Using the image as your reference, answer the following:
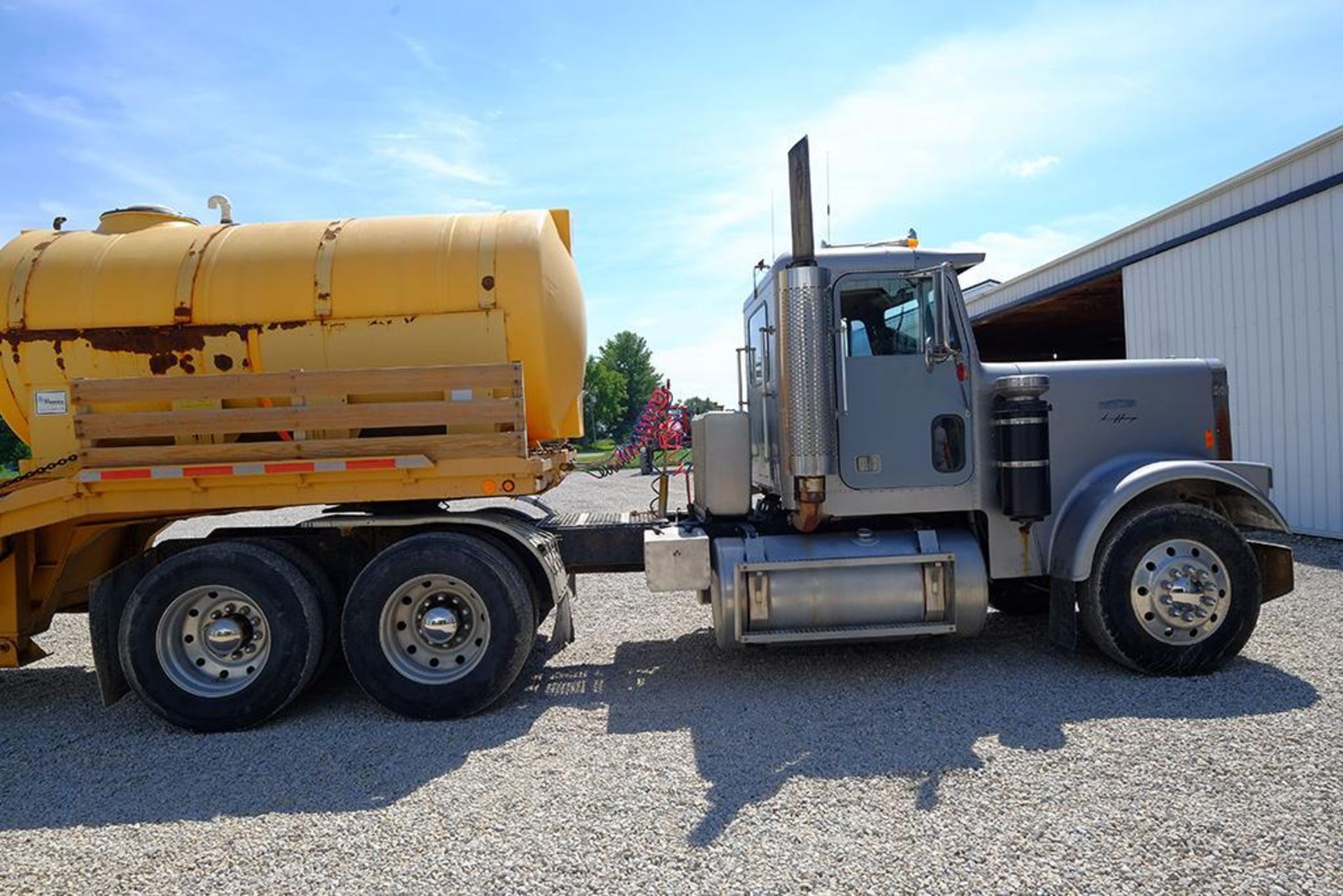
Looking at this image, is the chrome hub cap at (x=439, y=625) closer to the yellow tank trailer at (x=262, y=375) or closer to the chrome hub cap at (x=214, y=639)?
the yellow tank trailer at (x=262, y=375)

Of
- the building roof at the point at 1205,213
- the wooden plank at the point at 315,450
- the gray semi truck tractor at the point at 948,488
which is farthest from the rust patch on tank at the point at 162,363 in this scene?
the building roof at the point at 1205,213

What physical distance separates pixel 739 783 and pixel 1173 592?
3.33 m

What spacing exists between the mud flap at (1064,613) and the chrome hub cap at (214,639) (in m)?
5.12

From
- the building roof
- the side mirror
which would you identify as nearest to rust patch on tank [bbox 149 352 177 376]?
the side mirror

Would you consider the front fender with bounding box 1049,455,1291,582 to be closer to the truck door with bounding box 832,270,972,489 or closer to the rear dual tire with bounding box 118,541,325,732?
the truck door with bounding box 832,270,972,489

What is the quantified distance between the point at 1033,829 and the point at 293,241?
5.25m

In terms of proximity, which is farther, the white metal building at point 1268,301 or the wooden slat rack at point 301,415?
the white metal building at point 1268,301

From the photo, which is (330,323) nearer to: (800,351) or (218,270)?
(218,270)

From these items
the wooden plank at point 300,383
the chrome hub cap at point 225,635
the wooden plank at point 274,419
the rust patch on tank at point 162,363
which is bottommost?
the chrome hub cap at point 225,635

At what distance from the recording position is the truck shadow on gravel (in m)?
3.94

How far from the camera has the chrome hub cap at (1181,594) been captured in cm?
518

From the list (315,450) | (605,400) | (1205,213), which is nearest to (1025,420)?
(315,450)

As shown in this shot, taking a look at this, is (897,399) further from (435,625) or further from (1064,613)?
(435,625)

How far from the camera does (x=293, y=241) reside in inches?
203
